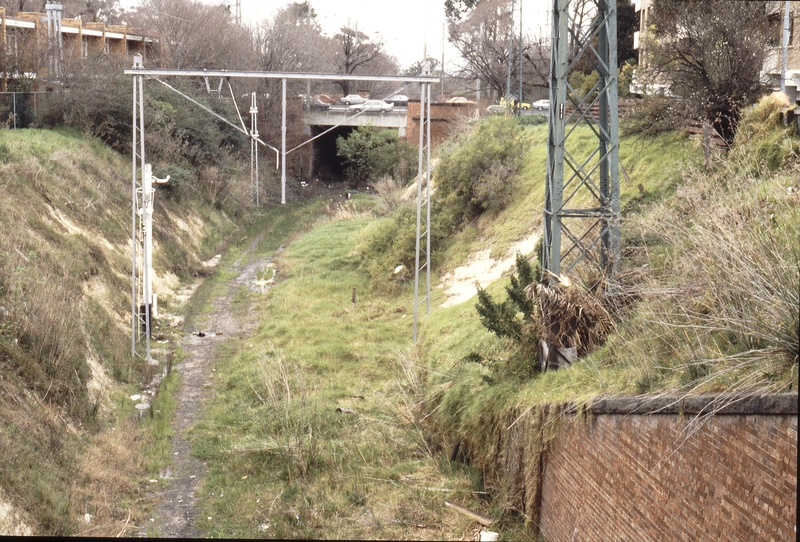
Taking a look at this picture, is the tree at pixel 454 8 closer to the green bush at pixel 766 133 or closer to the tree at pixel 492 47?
the tree at pixel 492 47

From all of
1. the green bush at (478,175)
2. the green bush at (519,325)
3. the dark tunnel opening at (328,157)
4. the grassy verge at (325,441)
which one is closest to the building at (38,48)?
the green bush at (478,175)

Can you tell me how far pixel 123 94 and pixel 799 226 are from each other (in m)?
27.5

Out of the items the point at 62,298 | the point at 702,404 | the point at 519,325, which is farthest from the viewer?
the point at 62,298

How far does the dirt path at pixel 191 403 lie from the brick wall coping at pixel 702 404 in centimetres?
517

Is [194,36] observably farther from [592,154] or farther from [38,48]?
[592,154]

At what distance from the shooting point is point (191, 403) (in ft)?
46.6

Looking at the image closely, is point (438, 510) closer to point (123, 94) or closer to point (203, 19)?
point (123, 94)

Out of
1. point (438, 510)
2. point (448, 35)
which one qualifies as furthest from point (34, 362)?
point (448, 35)

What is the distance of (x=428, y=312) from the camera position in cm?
1788

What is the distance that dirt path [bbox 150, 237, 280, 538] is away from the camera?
1003 cm

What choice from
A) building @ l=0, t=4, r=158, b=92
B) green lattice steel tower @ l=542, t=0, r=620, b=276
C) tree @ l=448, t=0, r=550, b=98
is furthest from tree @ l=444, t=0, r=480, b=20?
green lattice steel tower @ l=542, t=0, r=620, b=276

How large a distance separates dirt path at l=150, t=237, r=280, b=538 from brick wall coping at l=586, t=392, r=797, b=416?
517 centimetres

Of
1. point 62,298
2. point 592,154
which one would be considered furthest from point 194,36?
point 592,154

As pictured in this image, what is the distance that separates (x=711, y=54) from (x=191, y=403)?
33.8 ft
